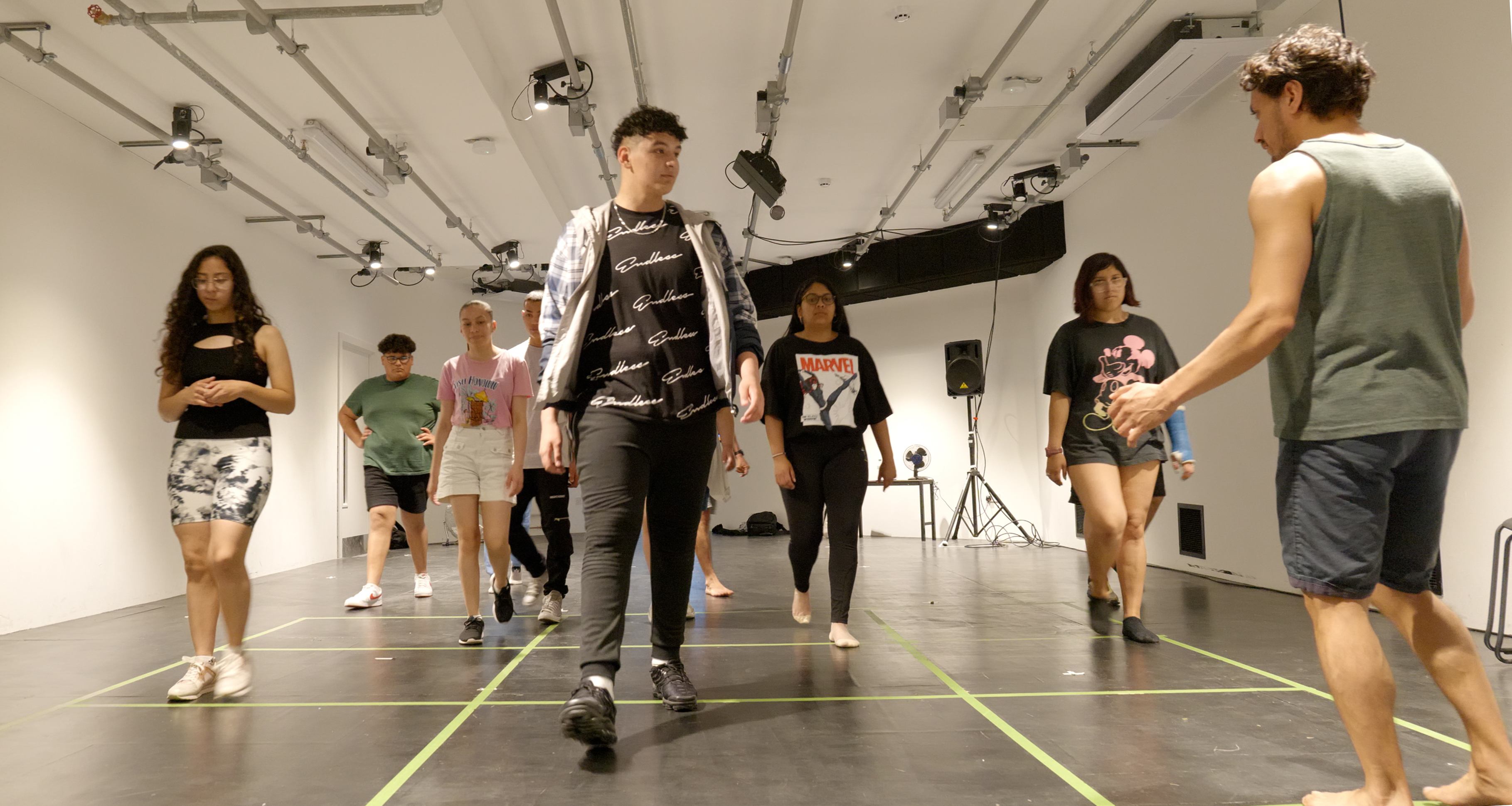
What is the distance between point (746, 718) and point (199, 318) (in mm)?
2276

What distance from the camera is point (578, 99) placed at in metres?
5.83

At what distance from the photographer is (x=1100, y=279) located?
12.3 feet

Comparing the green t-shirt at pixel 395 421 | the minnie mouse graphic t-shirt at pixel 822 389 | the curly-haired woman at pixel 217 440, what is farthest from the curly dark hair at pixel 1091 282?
the green t-shirt at pixel 395 421

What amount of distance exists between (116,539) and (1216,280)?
24.3ft

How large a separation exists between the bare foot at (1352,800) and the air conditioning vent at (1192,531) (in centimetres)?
514

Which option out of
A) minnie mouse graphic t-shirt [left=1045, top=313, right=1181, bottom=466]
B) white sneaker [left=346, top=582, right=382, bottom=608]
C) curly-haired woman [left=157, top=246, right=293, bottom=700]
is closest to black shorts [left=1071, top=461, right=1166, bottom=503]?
minnie mouse graphic t-shirt [left=1045, top=313, right=1181, bottom=466]

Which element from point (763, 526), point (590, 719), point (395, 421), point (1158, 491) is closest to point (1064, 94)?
point (1158, 491)

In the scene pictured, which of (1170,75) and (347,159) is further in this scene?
(347,159)

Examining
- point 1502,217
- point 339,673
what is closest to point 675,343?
point 339,673

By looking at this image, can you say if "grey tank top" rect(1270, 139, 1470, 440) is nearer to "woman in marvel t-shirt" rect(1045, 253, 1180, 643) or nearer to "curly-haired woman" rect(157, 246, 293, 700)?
"woman in marvel t-shirt" rect(1045, 253, 1180, 643)

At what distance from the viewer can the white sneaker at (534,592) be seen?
15.5 ft

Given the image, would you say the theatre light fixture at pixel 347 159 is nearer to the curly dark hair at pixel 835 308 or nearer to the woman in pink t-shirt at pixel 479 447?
the woman in pink t-shirt at pixel 479 447

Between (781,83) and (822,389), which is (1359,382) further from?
(781,83)

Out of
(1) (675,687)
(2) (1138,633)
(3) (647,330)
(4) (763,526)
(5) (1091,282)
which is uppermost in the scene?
(5) (1091,282)
